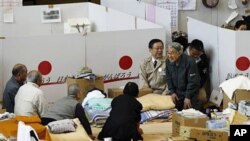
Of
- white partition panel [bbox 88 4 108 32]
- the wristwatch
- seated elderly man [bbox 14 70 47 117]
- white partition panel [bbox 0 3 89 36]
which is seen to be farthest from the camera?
the wristwatch

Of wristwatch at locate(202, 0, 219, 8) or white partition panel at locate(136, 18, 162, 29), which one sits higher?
wristwatch at locate(202, 0, 219, 8)

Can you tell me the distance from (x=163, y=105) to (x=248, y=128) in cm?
204

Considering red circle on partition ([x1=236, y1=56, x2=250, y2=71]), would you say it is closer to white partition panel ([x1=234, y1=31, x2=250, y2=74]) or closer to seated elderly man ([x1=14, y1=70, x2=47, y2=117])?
white partition panel ([x1=234, y1=31, x2=250, y2=74])

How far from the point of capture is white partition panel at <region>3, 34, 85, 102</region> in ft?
23.1

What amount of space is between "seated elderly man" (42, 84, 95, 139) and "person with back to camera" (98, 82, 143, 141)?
9.3 inches

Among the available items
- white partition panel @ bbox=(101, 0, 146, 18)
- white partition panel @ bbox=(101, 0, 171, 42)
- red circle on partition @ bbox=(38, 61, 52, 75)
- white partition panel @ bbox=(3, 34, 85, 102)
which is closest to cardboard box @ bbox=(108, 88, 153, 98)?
white partition panel @ bbox=(3, 34, 85, 102)

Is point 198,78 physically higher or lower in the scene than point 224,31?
lower

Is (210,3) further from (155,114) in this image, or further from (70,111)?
(70,111)

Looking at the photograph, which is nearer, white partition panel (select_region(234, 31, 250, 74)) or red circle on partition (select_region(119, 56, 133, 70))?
white partition panel (select_region(234, 31, 250, 74))

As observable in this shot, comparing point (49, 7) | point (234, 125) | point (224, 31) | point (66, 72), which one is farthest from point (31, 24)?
point (234, 125)

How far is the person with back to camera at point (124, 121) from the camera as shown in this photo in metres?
5.57

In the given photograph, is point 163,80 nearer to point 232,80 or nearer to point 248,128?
point 232,80

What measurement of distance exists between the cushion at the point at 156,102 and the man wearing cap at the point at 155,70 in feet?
0.81

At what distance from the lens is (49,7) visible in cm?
872
